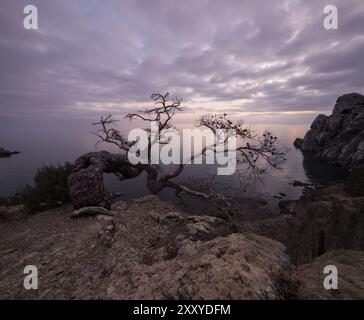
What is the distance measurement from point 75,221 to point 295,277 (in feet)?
31.3

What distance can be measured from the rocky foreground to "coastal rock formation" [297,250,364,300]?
2 centimetres

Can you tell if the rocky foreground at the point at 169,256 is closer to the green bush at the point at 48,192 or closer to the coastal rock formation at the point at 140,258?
the coastal rock formation at the point at 140,258

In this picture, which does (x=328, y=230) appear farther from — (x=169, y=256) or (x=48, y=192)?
(x=48, y=192)

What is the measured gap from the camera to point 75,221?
410 inches

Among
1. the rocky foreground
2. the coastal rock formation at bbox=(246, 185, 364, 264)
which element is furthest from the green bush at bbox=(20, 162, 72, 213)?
the coastal rock formation at bbox=(246, 185, 364, 264)

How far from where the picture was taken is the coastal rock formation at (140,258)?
14.9ft

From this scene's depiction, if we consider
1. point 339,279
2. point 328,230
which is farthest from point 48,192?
point 328,230

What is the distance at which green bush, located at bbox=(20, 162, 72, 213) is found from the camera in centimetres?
1286

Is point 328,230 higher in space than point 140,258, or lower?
higher

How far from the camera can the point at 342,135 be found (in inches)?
3260

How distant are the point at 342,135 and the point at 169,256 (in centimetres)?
9876

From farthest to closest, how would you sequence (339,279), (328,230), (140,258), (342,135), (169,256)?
(342,135) → (328,230) → (169,256) → (140,258) → (339,279)

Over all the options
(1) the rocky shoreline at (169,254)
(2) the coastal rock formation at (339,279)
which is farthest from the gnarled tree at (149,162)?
(2) the coastal rock formation at (339,279)

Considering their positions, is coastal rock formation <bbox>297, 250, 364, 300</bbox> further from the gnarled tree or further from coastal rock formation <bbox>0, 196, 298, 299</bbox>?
the gnarled tree
